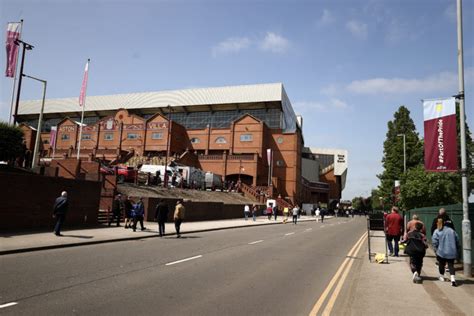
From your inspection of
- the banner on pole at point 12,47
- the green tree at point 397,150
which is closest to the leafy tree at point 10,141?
the banner on pole at point 12,47

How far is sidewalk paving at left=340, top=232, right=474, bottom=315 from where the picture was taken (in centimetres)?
664

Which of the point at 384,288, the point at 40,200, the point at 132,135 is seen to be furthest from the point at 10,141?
the point at 132,135

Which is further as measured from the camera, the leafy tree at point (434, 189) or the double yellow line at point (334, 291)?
the leafy tree at point (434, 189)

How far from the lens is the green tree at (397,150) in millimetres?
46719

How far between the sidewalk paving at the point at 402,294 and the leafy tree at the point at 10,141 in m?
24.5

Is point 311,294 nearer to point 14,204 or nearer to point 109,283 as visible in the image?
point 109,283

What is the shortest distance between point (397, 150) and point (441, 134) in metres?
40.4

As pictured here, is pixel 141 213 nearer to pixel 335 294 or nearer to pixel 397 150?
pixel 335 294

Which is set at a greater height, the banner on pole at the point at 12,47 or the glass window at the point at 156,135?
the glass window at the point at 156,135

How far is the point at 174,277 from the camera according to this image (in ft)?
28.5

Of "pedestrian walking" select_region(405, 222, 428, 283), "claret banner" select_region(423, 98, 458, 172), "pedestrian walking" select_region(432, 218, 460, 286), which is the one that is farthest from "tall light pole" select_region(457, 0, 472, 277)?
"pedestrian walking" select_region(405, 222, 428, 283)

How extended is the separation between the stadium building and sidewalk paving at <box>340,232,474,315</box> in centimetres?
5183

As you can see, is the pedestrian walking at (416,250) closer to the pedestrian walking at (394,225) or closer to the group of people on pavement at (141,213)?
the pedestrian walking at (394,225)

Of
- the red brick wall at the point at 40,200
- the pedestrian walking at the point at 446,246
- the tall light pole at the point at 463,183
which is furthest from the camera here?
the red brick wall at the point at 40,200
